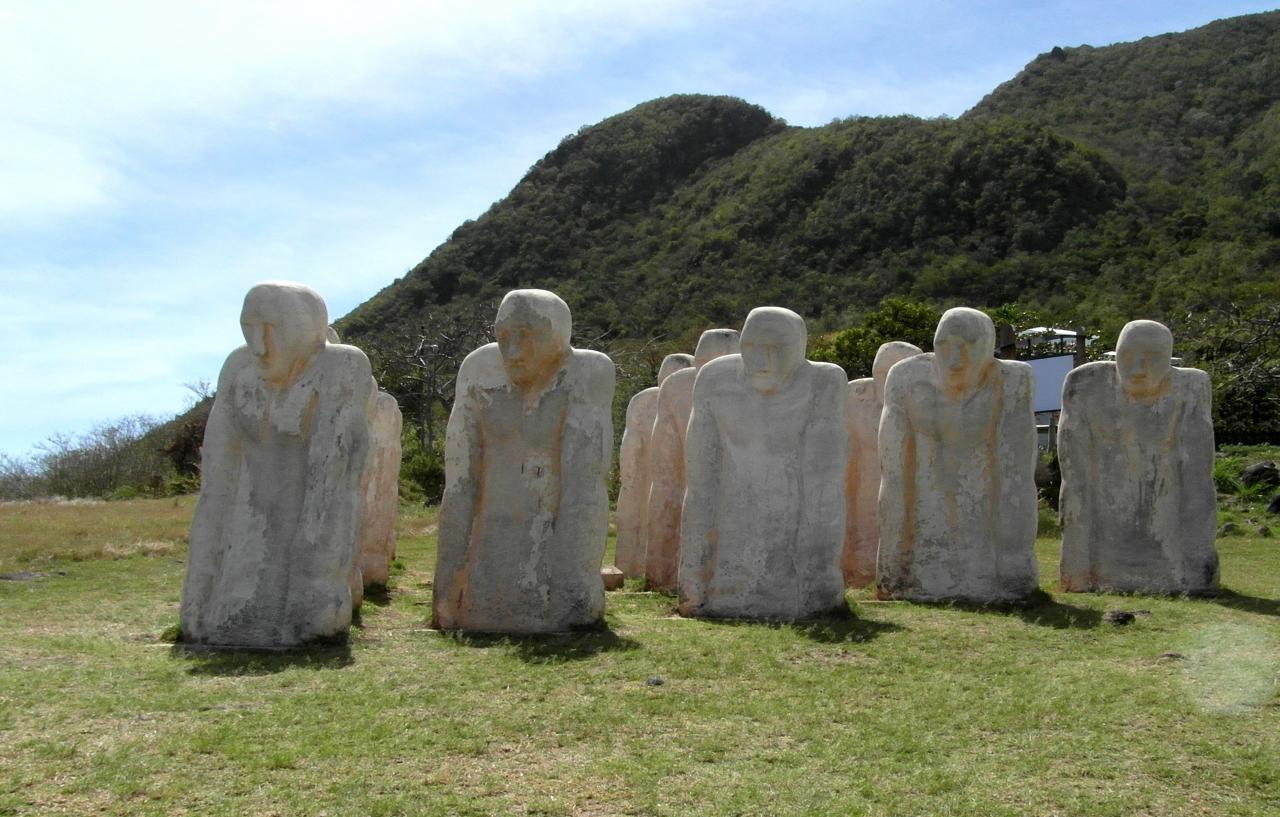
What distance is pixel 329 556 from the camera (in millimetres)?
7996

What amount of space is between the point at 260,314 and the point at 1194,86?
4695 cm

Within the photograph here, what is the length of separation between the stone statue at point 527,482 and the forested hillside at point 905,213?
22356mm

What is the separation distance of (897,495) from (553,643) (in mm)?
3933

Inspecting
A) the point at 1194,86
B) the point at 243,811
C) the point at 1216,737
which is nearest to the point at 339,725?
the point at 243,811

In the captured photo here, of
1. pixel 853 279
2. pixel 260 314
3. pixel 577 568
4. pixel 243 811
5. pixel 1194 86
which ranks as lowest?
pixel 243 811

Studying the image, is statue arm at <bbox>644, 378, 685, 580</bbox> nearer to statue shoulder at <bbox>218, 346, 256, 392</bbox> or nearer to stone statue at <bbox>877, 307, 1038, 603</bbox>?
stone statue at <bbox>877, 307, 1038, 603</bbox>

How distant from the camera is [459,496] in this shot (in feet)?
29.4

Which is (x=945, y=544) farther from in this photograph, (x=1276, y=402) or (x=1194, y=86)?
(x=1194, y=86)

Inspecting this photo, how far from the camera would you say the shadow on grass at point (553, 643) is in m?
7.74

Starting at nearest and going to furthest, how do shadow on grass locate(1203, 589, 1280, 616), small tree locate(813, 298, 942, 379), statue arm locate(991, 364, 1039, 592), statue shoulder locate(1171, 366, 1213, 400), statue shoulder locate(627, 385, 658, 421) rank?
shadow on grass locate(1203, 589, 1280, 616) < statue arm locate(991, 364, 1039, 592) < statue shoulder locate(1171, 366, 1213, 400) < statue shoulder locate(627, 385, 658, 421) < small tree locate(813, 298, 942, 379)

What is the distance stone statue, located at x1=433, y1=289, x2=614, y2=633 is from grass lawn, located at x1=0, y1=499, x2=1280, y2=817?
362 mm

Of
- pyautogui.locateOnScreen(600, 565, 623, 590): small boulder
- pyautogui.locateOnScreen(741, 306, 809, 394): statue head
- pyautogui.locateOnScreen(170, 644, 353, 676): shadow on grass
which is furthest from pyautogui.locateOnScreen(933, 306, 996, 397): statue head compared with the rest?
pyautogui.locateOnScreen(170, 644, 353, 676): shadow on grass

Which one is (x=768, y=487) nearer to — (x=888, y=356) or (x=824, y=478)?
(x=824, y=478)

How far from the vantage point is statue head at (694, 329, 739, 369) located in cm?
1273
